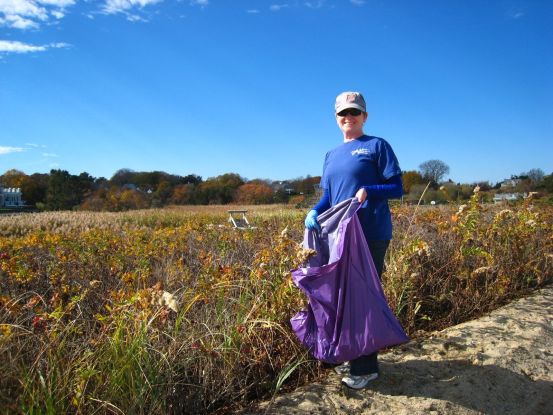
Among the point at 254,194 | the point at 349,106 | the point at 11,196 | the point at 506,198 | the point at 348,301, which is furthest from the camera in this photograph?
the point at 11,196

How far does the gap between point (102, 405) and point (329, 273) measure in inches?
52.0

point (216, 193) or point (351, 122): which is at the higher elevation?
point (216, 193)

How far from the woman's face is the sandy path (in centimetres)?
153

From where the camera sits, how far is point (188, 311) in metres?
3.08

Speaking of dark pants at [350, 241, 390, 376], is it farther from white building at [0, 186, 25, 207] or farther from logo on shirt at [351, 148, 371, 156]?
white building at [0, 186, 25, 207]

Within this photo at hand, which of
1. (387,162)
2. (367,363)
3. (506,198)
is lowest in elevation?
(367,363)

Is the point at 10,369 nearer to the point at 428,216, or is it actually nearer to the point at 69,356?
the point at 69,356

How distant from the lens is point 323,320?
245cm

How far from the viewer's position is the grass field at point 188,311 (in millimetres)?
2070

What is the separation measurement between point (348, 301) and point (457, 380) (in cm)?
91

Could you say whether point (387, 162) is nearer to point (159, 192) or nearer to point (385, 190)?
point (385, 190)

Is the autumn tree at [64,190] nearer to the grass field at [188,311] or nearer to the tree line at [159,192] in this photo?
the tree line at [159,192]

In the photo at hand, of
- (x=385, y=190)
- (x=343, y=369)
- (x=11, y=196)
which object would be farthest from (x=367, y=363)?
(x=11, y=196)

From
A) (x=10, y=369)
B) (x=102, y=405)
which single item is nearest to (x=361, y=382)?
(x=102, y=405)
